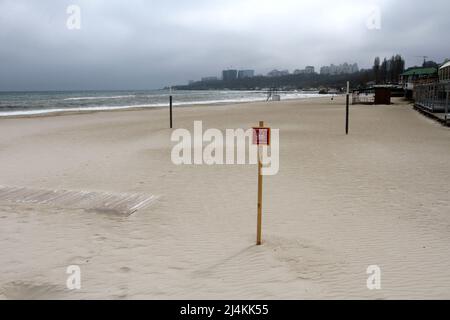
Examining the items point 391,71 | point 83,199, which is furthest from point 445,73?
point 391,71

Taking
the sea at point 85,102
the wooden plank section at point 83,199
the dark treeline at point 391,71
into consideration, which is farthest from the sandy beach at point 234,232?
the dark treeline at point 391,71

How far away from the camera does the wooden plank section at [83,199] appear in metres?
6.57

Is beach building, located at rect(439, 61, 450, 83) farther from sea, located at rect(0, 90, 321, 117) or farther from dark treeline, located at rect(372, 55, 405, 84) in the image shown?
dark treeline, located at rect(372, 55, 405, 84)

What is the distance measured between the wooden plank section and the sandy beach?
210mm

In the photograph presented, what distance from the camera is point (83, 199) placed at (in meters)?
7.05

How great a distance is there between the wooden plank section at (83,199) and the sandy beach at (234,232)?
0.21 m

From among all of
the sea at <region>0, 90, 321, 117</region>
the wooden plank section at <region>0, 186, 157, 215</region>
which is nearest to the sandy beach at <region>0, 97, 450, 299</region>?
the wooden plank section at <region>0, 186, 157, 215</region>

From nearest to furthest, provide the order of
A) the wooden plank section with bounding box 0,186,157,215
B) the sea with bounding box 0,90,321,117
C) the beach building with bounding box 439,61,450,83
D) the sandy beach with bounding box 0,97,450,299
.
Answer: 1. the sandy beach with bounding box 0,97,450,299
2. the wooden plank section with bounding box 0,186,157,215
3. the sea with bounding box 0,90,321,117
4. the beach building with bounding box 439,61,450,83

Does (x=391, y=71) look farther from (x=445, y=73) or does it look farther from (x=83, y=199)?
(x=83, y=199)

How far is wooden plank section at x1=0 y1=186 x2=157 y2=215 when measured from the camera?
21.6ft

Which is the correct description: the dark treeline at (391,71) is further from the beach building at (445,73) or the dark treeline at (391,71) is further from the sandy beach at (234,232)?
the sandy beach at (234,232)

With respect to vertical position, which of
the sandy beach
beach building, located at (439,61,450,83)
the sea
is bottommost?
the sandy beach

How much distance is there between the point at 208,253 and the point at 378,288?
1991 mm
